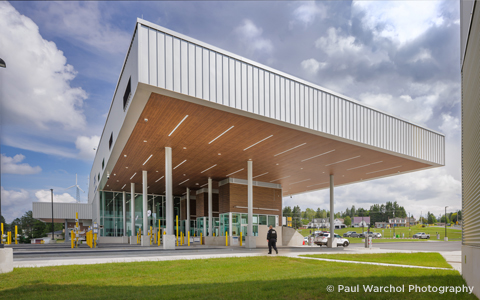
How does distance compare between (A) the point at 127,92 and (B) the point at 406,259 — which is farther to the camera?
(A) the point at 127,92

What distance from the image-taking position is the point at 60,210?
63.9m

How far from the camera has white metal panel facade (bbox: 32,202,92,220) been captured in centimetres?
6225

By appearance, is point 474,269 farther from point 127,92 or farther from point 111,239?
point 111,239

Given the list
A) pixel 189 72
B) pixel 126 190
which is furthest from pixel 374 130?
pixel 126 190

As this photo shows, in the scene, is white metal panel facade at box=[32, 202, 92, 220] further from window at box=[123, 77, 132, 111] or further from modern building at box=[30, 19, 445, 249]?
window at box=[123, 77, 132, 111]

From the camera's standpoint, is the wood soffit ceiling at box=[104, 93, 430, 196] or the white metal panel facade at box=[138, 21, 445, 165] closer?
the white metal panel facade at box=[138, 21, 445, 165]

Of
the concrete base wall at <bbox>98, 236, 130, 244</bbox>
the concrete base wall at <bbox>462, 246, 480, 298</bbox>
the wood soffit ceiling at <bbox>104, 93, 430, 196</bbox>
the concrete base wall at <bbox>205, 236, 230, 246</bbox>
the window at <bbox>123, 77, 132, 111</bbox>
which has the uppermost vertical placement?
the window at <bbox>123, 77, 132, 111</bbox>

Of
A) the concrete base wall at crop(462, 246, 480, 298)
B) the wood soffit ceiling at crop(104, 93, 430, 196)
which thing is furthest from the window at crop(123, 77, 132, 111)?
the concrete base wall at crop(462, 246, 480, 298)

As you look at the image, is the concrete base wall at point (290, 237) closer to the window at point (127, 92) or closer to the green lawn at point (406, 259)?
the green lawn at point (406, 259)

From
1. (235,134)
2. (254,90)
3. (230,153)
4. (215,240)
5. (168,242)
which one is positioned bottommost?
(215,240)

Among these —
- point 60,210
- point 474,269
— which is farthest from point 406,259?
point 60,210

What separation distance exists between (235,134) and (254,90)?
12.6 feet

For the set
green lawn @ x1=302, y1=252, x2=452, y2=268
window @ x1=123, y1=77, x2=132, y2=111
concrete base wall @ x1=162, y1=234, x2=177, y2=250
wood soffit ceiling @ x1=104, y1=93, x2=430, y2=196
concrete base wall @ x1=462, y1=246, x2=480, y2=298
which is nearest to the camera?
concrete base wall @ x1=462, y1=246, x2=480, y2=298

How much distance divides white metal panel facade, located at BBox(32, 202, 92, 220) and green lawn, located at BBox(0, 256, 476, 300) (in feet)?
195
